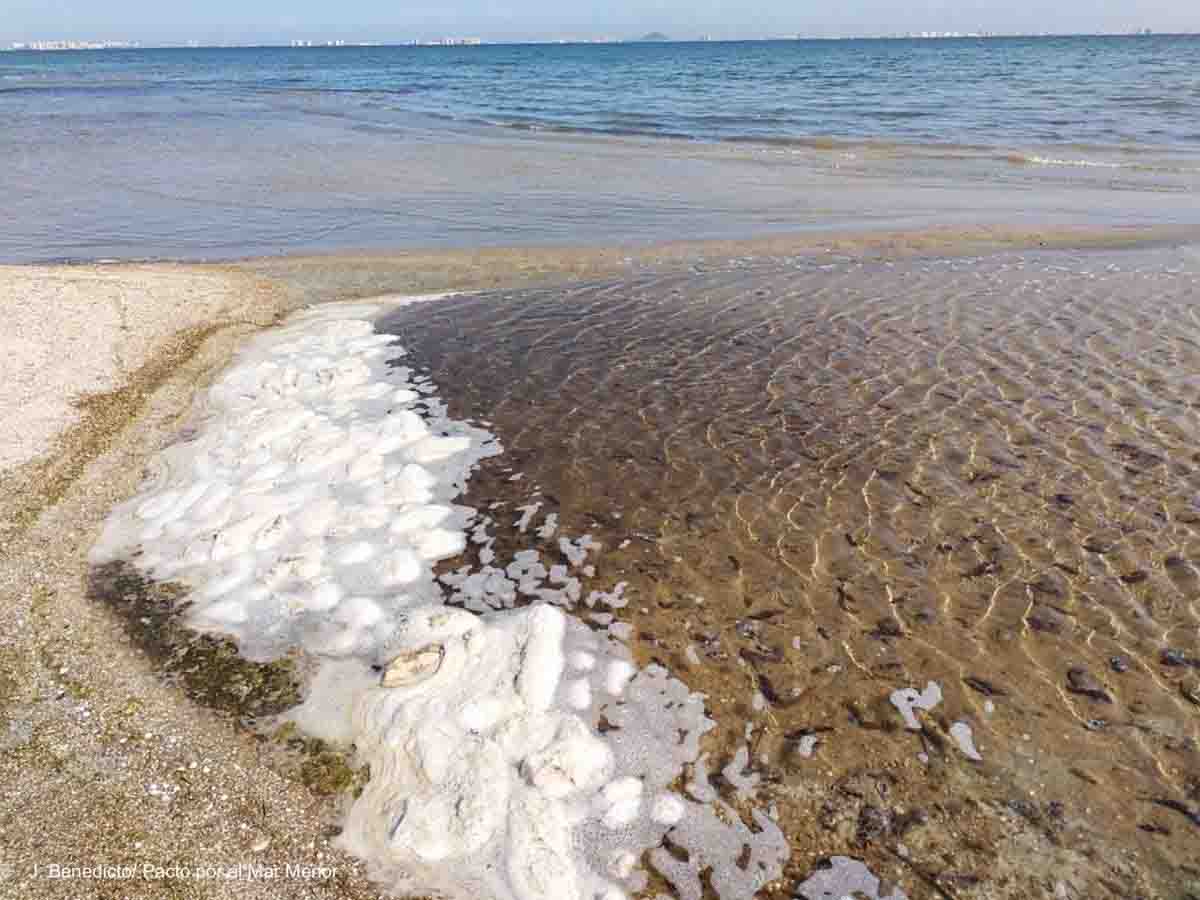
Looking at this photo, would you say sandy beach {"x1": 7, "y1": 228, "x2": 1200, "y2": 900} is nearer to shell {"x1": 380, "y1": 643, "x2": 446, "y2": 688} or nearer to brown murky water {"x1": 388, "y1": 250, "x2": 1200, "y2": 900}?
brown murky water {"x1": 388, "y1": 250, "x2": 1200, "y2": 900}

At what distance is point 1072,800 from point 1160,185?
18.3m

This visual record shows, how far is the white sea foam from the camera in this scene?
3.09 m

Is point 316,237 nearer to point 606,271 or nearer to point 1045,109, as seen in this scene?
point 606,271

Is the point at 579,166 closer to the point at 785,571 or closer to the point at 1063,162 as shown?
the point at 1063,162

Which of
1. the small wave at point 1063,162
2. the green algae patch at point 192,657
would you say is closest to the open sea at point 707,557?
the green algae patch at point 192,657

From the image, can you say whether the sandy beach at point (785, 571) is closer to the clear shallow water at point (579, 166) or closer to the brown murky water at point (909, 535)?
the brown murky water at point (909, 535)

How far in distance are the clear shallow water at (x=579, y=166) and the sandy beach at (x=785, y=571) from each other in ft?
16.7

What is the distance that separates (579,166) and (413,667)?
18.4m

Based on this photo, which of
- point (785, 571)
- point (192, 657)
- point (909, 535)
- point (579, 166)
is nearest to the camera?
point (192, 657)

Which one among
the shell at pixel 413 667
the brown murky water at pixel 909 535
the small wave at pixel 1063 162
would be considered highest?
the shell at pixel 413 667

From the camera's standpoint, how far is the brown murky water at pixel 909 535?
130 inches

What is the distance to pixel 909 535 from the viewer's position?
5.07m

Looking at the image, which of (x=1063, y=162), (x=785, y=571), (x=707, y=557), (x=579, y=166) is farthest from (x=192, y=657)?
(x=1063, y=162)

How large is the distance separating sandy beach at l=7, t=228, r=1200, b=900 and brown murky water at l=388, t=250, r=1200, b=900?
0.02m
